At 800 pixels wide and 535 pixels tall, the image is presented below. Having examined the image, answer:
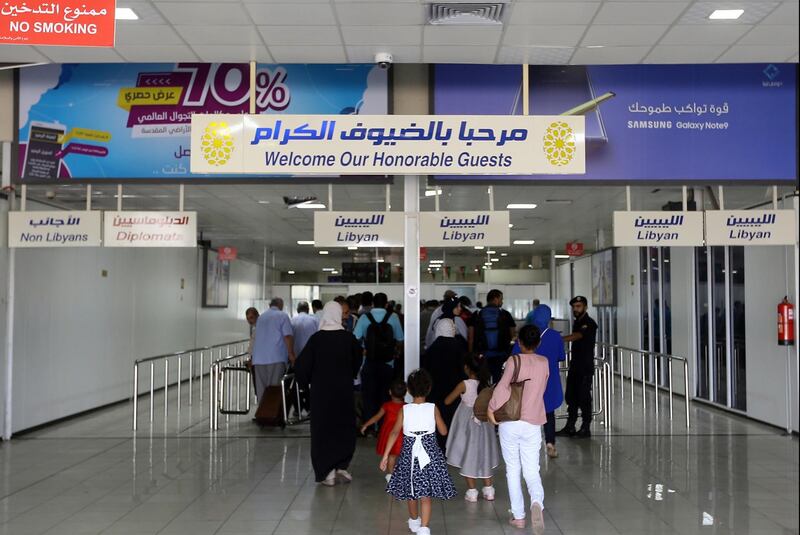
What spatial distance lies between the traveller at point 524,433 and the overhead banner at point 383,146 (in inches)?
59.8

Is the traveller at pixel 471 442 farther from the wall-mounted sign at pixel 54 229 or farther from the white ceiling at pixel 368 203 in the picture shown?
the wall-mounted sign at pixel 54 229

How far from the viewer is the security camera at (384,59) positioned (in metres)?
6.80

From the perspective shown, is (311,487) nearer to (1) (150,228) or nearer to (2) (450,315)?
(2) (450,315)

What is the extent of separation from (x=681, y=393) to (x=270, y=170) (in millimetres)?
9176

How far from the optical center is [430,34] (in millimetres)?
6324

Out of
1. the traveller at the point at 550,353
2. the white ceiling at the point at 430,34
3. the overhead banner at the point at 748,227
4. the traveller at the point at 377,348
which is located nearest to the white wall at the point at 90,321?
the white ceiling at the point at 430,34

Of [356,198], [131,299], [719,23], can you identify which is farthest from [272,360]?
[719,23]

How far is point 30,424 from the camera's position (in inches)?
365

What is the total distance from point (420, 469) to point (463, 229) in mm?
3191

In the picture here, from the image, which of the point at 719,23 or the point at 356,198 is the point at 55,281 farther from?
the point at 719,23

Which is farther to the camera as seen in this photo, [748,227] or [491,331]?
[491,331]

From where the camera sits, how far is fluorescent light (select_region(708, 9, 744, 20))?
577 centimetres

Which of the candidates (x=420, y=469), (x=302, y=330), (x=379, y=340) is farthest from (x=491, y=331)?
(x=420, y=469)

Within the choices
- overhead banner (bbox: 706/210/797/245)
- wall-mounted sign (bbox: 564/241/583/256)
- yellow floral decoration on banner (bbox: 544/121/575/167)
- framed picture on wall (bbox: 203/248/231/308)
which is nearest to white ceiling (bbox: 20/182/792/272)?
wall-mounted sign (bbox: 564/241/583/256)
